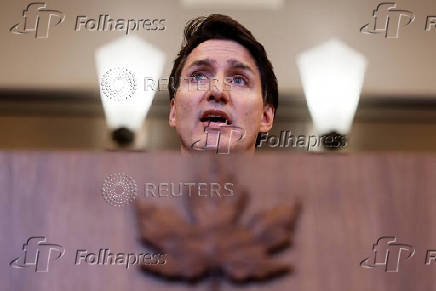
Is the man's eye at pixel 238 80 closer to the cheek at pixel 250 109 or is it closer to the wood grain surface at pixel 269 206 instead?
the cheek at pixel 250 109

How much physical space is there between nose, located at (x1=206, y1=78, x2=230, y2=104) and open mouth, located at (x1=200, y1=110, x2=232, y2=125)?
2 centimetres

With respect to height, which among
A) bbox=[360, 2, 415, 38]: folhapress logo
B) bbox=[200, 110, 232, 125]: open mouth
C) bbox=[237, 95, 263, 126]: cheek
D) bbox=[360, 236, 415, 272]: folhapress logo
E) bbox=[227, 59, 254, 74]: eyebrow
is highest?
bbox=[360, 2, 415, 38]: folhapress logo

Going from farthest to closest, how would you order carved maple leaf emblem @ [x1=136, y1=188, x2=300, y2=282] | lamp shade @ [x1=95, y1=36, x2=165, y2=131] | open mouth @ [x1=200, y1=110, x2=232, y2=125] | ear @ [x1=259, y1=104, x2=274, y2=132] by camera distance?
lamp shade @ [x1=95, y1=36, x2=165, y2=131], ear @ [x1=259, y1=104, x2=274, y2=132], open mouth @ [x1=200, y1=110, x2=232, y2=125], carved maple leaf emblem @ [x1=136, y1=188, x2=300, y2=282]

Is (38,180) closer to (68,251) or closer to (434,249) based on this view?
(68,251)

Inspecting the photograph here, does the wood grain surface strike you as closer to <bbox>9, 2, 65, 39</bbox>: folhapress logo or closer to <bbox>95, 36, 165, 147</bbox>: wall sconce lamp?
<bbox>95, 36, 165, 147</bbox>: wall sconce lamp

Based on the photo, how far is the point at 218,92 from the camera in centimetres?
91

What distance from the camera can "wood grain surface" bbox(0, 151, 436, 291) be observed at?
0.49 metres

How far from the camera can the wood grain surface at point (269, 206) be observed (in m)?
0.49

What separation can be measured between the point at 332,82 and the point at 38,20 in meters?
0.72

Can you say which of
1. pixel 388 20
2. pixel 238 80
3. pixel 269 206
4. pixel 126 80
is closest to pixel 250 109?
pixel 238 80

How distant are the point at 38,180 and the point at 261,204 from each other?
0.17 metres

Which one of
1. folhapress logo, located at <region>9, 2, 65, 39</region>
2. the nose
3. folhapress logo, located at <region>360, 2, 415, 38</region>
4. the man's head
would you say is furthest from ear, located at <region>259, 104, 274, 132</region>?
folhapress logo, located at <region>9, 2, 65, 39</region>

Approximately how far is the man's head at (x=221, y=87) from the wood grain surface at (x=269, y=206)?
399 mm

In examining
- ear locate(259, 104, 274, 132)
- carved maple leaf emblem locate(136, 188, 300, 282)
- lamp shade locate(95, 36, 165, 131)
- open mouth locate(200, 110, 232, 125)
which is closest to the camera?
carved maple leaf emblem locate(136, 188, 300, 282)
